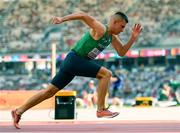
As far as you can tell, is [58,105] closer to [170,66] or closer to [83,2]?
[170,66]

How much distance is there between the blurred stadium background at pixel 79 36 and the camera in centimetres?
4112

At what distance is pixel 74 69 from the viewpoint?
699 cm

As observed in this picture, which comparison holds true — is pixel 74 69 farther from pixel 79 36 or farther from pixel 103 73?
pixel 79 36

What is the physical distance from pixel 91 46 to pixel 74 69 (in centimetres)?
38

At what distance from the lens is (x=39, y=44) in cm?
4591

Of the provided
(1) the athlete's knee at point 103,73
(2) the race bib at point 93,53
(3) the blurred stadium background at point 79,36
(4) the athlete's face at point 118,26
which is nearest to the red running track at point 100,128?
(1) the athlete's knee at point 103,73

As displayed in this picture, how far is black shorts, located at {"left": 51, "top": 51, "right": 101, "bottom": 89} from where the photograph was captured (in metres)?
6.98

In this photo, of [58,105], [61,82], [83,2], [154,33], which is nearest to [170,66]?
[154,33]

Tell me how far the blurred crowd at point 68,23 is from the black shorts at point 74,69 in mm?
35917

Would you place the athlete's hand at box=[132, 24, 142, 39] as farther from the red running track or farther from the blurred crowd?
the blurred crowd

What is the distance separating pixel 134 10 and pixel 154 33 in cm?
311

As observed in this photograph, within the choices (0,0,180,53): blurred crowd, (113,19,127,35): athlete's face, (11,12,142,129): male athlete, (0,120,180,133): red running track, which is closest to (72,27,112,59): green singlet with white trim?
(11,12,142,129): male athlete

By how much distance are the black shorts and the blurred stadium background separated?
1214 inches

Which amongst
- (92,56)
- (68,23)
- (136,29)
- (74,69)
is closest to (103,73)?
(92,56)
